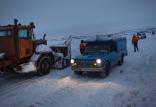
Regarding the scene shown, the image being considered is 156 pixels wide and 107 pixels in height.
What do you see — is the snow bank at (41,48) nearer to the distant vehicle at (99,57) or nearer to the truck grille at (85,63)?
the distant vehicle at (99,57)

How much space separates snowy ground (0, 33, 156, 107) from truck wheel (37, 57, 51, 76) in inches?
13.8

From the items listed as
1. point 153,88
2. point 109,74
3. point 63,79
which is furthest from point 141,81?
point 63,79

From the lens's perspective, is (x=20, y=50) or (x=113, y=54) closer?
(x=20, y=50)

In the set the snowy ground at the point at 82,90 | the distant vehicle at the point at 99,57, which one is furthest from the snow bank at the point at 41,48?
the distant vehicle at the point at 99,57

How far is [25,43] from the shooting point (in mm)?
13320

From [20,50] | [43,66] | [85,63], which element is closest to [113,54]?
[85,63]

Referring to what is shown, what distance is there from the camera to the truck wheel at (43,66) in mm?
13708

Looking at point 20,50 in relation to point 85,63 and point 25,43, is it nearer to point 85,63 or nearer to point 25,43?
point 25,43

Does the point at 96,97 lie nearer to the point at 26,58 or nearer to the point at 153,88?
the point at 153,88

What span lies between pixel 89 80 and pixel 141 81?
2.62 m

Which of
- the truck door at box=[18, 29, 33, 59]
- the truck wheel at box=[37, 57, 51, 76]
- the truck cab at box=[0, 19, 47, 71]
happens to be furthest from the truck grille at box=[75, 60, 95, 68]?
the truck cab at box=[0, 19, 47, 71]

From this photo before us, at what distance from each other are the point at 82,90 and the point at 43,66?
14.3ft

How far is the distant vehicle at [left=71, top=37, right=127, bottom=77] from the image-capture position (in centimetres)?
1236

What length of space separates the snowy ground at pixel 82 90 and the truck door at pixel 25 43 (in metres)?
1.40
